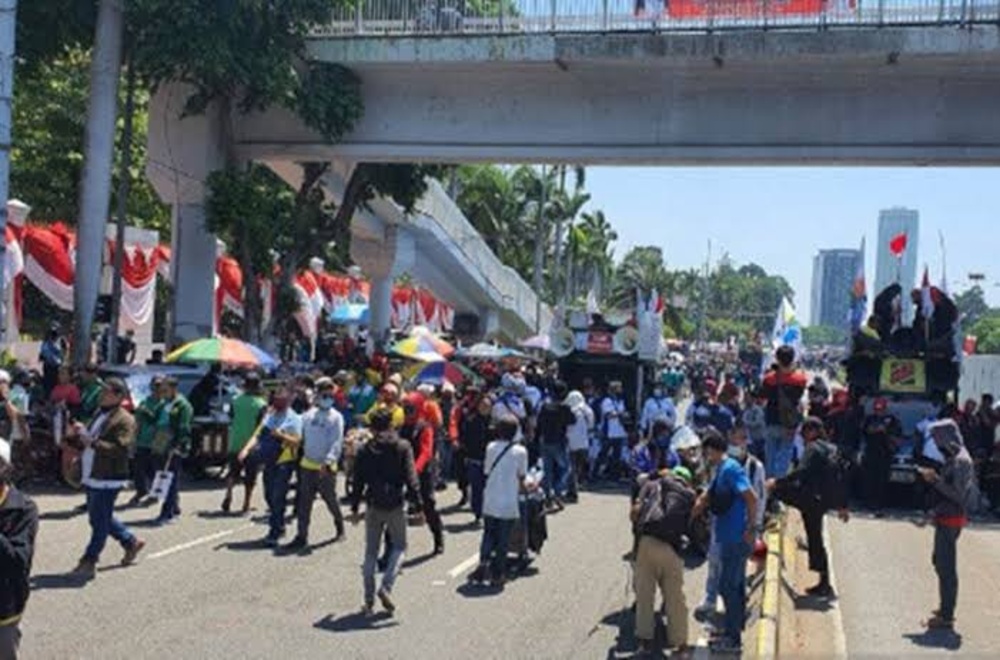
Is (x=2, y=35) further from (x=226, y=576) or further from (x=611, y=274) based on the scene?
(x=611, y=274)

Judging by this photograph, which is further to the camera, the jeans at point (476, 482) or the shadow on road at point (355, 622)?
the jeans at point (476, 482)

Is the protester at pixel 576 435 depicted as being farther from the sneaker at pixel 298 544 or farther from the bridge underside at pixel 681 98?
the bridge underside at pixel 681 98

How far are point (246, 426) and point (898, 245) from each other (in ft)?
47.1

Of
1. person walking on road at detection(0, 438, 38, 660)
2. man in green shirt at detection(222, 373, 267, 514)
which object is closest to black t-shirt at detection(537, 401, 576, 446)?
man in green shirt at detection(222, 373, 267, 514)

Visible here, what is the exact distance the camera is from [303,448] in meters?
13.5

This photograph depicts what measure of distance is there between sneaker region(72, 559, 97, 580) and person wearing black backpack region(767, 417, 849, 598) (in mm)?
6233

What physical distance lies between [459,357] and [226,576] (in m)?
20.1

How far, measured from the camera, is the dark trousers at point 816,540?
12.2 m

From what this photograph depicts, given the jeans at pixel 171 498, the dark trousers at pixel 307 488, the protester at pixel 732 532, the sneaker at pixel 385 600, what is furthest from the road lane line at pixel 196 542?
the protester at pixel 732 532

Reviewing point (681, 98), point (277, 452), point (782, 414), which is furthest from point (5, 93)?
point (681, 98)

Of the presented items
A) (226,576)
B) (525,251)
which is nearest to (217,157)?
(226,576)

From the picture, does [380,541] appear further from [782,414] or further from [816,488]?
[782,414]

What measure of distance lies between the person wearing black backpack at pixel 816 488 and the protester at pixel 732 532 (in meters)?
2.41

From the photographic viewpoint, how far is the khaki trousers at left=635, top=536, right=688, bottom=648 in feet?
30.5
